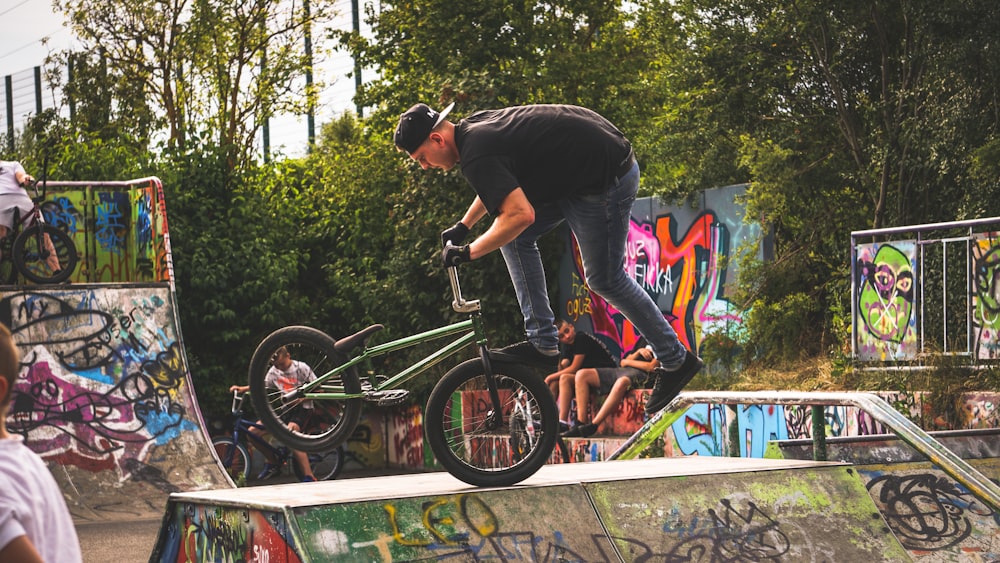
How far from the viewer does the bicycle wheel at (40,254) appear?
1296 cm

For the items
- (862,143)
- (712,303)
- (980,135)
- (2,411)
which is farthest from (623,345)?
(2,411)

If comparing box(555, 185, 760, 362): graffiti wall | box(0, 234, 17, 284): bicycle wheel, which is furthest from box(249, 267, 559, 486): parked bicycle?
box(555, 185, 760, 362): graffiti wall

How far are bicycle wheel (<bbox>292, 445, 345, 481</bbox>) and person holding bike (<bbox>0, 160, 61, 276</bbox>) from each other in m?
4.75

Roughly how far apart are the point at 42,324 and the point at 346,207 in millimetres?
9507

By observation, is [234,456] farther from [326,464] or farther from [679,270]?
[679,270]

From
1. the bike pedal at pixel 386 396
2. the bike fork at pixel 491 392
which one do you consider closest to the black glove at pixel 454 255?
the bike fork at pixel 491 392

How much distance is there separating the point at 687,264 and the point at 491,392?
11.3m

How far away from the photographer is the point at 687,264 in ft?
52.6

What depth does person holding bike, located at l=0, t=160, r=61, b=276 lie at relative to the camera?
12.6 metres

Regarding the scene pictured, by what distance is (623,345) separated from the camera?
56.0 feet

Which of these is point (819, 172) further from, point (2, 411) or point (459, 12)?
point (2, 411)

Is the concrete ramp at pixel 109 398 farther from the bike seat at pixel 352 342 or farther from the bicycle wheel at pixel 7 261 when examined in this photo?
the bike seat at pixel 352 342

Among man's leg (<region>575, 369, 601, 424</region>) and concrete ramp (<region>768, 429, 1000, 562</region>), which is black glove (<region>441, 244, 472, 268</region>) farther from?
man's leg (<region>575, 369, 601, 424</region>)

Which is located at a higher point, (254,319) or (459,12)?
(459,12)
